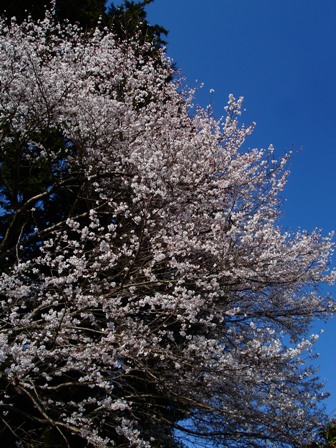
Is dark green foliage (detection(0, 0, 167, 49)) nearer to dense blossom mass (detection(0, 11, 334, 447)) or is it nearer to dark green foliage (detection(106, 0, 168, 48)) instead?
dark green foliage (detection(106, 0, 168, 48))

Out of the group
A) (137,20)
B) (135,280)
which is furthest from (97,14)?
(135,280)

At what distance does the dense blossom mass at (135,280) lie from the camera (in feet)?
19.0

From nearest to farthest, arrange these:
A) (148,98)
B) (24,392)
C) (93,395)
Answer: (24,392), (93,395), (148,98)

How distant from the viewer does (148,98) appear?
36.4 feet

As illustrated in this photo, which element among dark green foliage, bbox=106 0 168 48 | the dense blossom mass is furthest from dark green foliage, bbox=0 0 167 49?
the dense blossom mass

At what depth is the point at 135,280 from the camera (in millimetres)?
6758

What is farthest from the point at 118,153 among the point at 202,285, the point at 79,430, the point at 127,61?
the point at 79,430

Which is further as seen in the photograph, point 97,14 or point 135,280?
point 97,14

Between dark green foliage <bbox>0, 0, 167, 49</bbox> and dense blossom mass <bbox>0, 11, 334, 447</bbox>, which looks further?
dark green foliage <bbox>0, 0, 167, 49</bbox>

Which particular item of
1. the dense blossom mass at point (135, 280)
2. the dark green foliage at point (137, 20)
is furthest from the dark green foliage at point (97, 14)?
the dense blossom mass at point (135, 280)

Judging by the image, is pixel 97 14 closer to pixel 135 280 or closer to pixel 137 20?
pixel 137 20

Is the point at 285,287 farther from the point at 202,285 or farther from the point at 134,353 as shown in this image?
the point at 134,353

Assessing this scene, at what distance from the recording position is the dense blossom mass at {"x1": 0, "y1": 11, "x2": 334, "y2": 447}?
579cm

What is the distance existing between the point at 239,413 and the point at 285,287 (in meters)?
3.12
